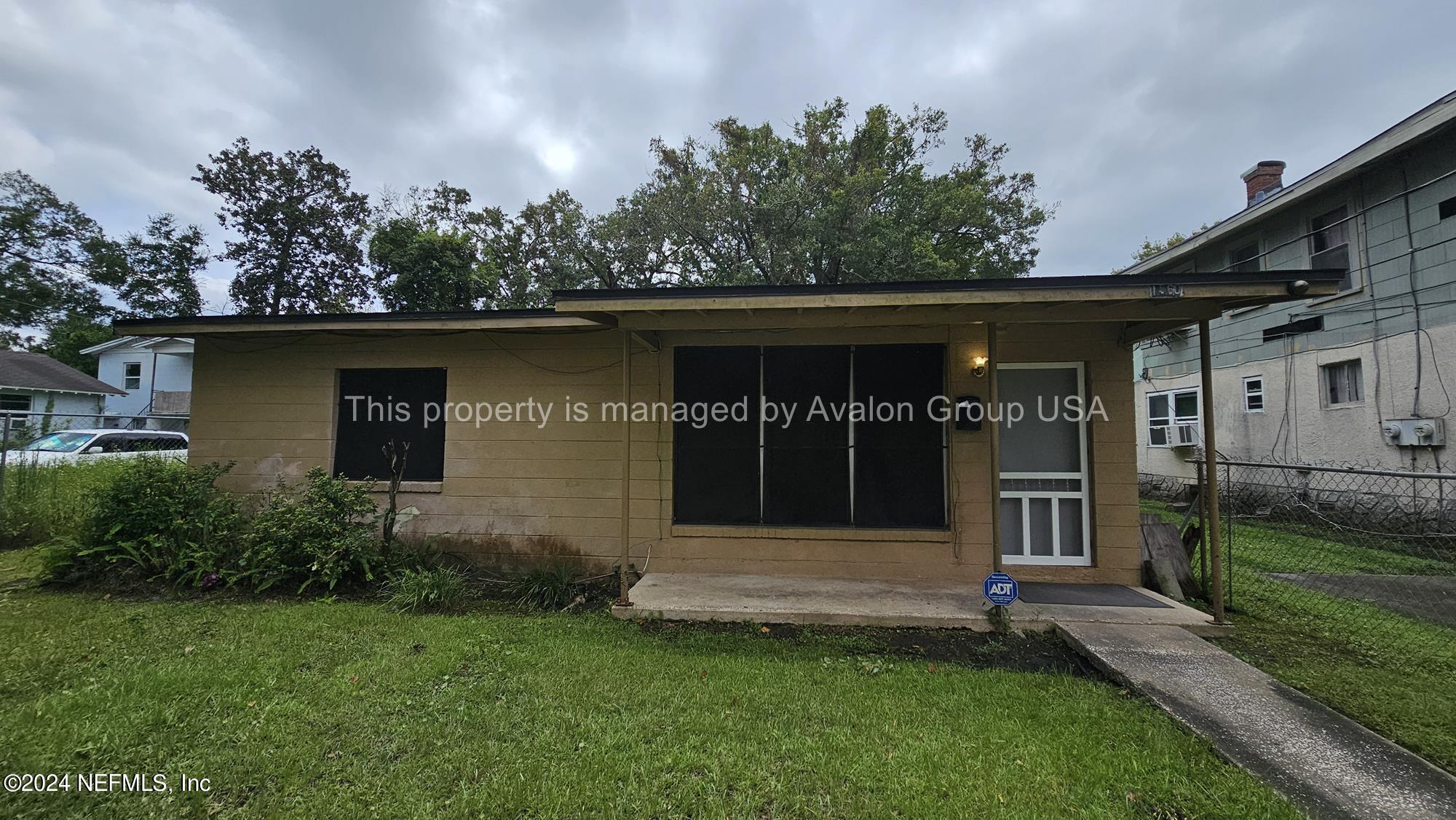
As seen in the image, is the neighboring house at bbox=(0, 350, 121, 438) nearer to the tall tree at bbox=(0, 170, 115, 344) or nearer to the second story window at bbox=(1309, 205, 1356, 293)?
the tall tree at bbox=(0, 170, 115, 344)

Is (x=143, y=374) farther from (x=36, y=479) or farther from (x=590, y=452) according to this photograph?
(x=590, y=452)

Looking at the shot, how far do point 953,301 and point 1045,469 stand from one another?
7.54 ft

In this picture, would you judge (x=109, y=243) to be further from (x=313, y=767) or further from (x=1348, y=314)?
(x=1348, y=314)

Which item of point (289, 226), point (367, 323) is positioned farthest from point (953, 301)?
point (289, 226)

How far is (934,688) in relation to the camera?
10.1ft

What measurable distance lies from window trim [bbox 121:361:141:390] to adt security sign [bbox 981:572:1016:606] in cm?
3097

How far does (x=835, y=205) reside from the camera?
533 inches

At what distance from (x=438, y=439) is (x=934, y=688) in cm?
506

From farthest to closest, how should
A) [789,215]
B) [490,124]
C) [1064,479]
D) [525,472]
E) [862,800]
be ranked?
[490,124], [789,215], [525,472], [1064,479], [862,800]

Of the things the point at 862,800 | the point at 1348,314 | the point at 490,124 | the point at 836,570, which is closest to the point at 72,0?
the point at 490,124

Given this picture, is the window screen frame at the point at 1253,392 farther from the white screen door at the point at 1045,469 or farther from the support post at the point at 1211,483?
the support post at the point at 1211,483

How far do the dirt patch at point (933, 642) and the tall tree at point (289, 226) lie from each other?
70.8 feet

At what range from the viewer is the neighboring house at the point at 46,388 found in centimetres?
1666

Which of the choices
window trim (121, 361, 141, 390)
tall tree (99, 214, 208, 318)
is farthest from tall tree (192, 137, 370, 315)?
window trim (121, 361, 141, 390)
